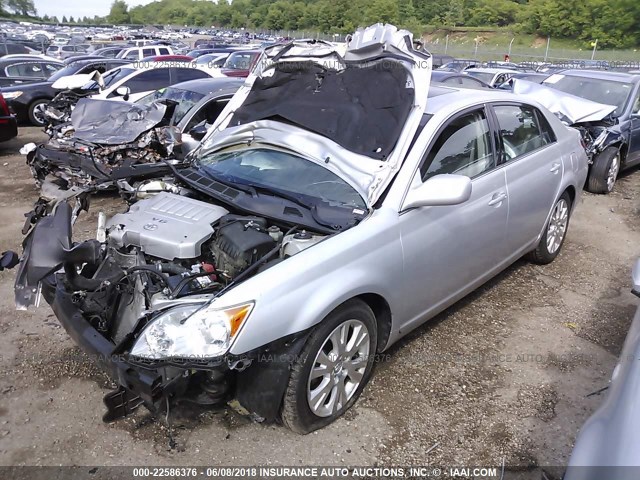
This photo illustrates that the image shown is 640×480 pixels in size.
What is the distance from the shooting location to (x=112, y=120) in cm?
674

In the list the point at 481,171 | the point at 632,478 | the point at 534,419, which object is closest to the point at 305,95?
the point at 481,171

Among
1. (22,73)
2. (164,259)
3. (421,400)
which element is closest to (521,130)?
(421,400)

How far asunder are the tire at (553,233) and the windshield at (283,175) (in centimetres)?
240

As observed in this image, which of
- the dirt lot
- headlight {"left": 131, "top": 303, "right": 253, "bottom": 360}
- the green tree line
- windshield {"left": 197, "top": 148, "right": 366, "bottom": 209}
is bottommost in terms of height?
the green tree line

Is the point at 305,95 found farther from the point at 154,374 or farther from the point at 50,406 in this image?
the point at 50,406

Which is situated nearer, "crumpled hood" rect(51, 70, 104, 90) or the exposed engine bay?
the exposed engine bay

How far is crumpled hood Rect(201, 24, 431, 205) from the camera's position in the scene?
10.4 feet

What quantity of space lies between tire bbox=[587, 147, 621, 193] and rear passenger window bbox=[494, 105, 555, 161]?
12.0ft

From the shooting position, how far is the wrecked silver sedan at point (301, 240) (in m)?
2.45

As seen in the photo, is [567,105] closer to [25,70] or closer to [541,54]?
[25,70]

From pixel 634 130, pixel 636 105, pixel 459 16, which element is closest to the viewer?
pixel 634 130

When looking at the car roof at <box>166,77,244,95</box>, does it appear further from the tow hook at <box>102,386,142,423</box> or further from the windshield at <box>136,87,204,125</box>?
the tow hook at <box>102,386,142,423</box>

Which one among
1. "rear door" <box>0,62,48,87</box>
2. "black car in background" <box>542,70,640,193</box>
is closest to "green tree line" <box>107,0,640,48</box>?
"black car in background" <box>542,70,640,193</box>

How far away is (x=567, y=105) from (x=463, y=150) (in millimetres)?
4816
